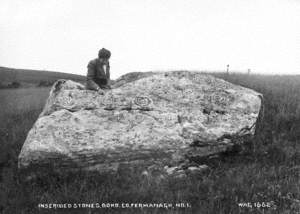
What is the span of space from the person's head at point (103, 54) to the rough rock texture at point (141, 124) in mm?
1018

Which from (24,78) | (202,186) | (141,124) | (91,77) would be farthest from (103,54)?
(24,78)

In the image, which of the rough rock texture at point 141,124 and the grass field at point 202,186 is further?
the rough rock texture at point 141,124

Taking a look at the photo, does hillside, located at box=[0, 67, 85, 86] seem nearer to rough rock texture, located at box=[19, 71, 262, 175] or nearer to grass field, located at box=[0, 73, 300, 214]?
rough rock texture, located at box=[19, 71, 262, 175]

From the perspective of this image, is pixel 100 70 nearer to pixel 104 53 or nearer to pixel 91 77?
pixel 91 77

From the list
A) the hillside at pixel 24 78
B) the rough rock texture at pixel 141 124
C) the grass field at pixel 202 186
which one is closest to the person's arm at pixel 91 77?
the rough rock texture at pixel 141 124

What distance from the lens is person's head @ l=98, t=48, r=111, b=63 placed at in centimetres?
884

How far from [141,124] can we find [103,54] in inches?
98.2

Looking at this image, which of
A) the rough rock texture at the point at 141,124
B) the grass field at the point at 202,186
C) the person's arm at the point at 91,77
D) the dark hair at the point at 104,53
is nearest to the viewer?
the grass field at the point at 202,186

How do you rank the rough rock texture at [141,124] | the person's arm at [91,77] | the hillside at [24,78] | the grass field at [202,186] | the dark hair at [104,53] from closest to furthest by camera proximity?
the grass field at [202,186], the rough rock texture at [141,124], the person's arm at [91,77], the dark hair at [104,53], the hillside at [24,78]

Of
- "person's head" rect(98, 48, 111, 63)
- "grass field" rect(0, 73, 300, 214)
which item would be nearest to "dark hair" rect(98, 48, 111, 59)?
"person's head" rect(98, 48, 111, 63)

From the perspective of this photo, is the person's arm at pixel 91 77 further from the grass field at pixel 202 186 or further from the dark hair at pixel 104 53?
the grass field at pixel 202 186

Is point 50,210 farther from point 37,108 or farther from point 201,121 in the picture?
point 37,108

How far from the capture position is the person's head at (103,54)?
348 inches

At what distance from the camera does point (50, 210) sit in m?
5.50
